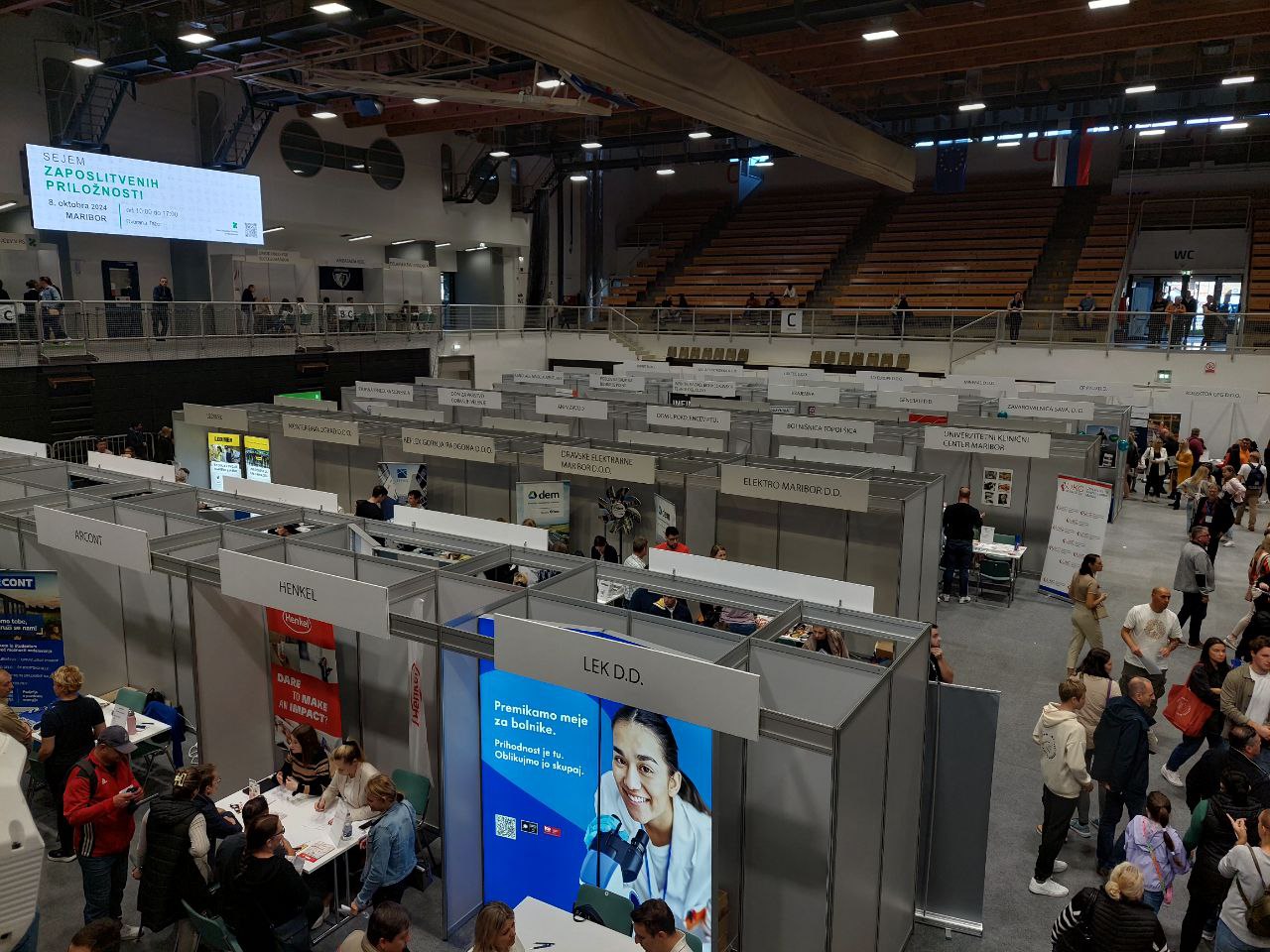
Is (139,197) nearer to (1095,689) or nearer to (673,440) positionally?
(673,440)

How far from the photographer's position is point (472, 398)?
52.8ft

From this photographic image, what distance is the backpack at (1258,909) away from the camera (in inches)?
172

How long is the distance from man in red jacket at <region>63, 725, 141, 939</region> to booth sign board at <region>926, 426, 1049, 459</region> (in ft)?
33.4

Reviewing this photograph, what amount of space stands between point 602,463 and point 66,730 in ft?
20.1

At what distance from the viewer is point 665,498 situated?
11.0 metres

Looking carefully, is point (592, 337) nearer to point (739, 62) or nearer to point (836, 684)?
point (739, 62)

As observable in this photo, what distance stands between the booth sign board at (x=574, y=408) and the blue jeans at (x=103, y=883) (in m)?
9.90

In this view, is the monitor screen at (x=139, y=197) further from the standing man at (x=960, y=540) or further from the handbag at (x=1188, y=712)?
the handbag at (x=1188, y=712)

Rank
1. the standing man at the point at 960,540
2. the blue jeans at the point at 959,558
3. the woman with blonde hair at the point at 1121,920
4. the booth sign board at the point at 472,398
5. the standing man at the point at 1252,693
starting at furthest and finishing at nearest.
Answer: the booth sign board at the point at 472,398
the blue jeans at the point at 959,558
the standing man at the point at 960,540
the standing man at the point at 1252,693
the woman with blonde hair at the point at 1121,920

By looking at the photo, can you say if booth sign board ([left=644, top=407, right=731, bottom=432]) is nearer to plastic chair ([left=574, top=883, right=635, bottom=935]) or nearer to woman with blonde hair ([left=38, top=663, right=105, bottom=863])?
woman with blonde hair ([left=38, top=663, right=105, bottom=863])

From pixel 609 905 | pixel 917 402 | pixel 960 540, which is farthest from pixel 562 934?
pixel 917 402

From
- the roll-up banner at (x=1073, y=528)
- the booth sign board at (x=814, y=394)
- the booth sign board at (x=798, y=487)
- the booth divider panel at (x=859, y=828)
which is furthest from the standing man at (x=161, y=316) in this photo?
the booth divider panel at (x=859, y=828)

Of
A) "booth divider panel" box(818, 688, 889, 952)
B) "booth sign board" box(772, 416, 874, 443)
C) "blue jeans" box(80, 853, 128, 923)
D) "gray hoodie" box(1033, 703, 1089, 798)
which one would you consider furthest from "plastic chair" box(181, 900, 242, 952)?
"booth sign board" box(772, 416, 874, 443)

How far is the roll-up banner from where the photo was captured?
35.6ft
